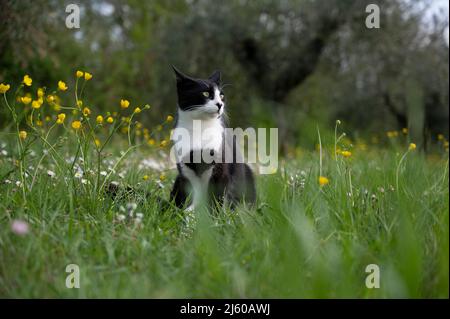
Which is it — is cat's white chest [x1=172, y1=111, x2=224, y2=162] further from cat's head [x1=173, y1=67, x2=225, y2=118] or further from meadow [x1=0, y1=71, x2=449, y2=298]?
meadow [x1=0, y1=71, x2=449, y2=298]

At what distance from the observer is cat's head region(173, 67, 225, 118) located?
3.08 metres

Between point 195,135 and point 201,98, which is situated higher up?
point 201,98

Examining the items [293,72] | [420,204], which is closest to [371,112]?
[293,72]

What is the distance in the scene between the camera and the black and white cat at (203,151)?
306cm

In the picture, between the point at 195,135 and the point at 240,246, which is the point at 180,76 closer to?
the point at 195,135

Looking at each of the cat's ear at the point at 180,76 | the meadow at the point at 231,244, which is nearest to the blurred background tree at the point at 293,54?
the cat's ear at the point at 180,76

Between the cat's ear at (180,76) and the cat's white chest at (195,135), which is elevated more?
the cat's ear at (180,76)

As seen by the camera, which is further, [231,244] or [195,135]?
[195,135]

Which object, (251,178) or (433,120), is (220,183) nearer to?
(251,178)

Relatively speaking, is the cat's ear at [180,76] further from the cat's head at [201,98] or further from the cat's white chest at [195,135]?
the cat's white chest at [195,135]

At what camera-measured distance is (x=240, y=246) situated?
198 cm

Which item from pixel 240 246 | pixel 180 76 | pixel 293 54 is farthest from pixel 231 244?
pixel 293 54

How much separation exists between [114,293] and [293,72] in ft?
29.3

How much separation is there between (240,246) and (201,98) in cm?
141
